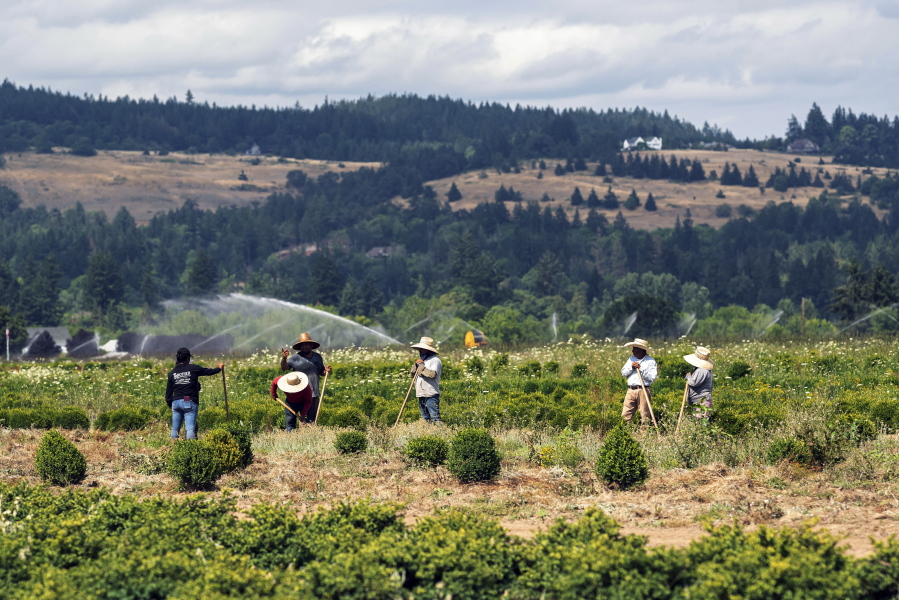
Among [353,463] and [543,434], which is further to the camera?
[543,434]

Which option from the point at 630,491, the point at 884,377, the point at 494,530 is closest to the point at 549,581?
the point at 494,530

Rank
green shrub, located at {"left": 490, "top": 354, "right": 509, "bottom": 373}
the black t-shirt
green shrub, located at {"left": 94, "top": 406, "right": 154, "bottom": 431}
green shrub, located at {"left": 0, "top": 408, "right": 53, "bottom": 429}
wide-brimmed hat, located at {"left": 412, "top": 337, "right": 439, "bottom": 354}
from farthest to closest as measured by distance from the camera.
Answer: green shrub, located at {"left": 490, "top": 354, "right": 509, "bottom": 373} < green shrub, located at {"left": 0, "top": 408, "right": 53, "bottom": 429} < green shrub, located at {"left": 94, "top": 406, "right": 154, "bottom": 431} < wide-brimmed hat, located at {"left": 412, "top": 337, "right": 439, "bottom": 354} < the black t-shirt

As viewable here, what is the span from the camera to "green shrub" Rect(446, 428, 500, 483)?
39.6ft

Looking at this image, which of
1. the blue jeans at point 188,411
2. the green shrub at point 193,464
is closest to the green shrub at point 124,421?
the blue jeans at point 188,411

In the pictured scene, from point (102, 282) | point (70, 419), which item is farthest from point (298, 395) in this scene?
point (102, 282)

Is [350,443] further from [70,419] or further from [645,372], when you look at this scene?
[70,419]

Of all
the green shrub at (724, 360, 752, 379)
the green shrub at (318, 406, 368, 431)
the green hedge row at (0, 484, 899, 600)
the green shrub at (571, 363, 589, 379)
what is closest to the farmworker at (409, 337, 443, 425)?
the green shrub at (318, 406, 368, 431)

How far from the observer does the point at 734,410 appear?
15.5 metres

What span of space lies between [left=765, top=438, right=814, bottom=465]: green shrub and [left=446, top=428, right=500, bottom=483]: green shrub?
3.03m

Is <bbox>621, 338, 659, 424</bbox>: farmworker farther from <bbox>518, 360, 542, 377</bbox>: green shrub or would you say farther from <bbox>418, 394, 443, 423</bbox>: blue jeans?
<bbox>518, 360, 542, 377</bbox>: green shrub

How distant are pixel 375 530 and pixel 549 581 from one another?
1966 millimetres

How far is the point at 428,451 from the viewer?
13.0m

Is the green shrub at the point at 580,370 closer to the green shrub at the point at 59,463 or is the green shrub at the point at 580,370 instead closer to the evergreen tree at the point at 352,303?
the green shrub at the point at 59,463

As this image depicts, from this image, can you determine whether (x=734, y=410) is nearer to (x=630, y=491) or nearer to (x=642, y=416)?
(x=642, y=416)
